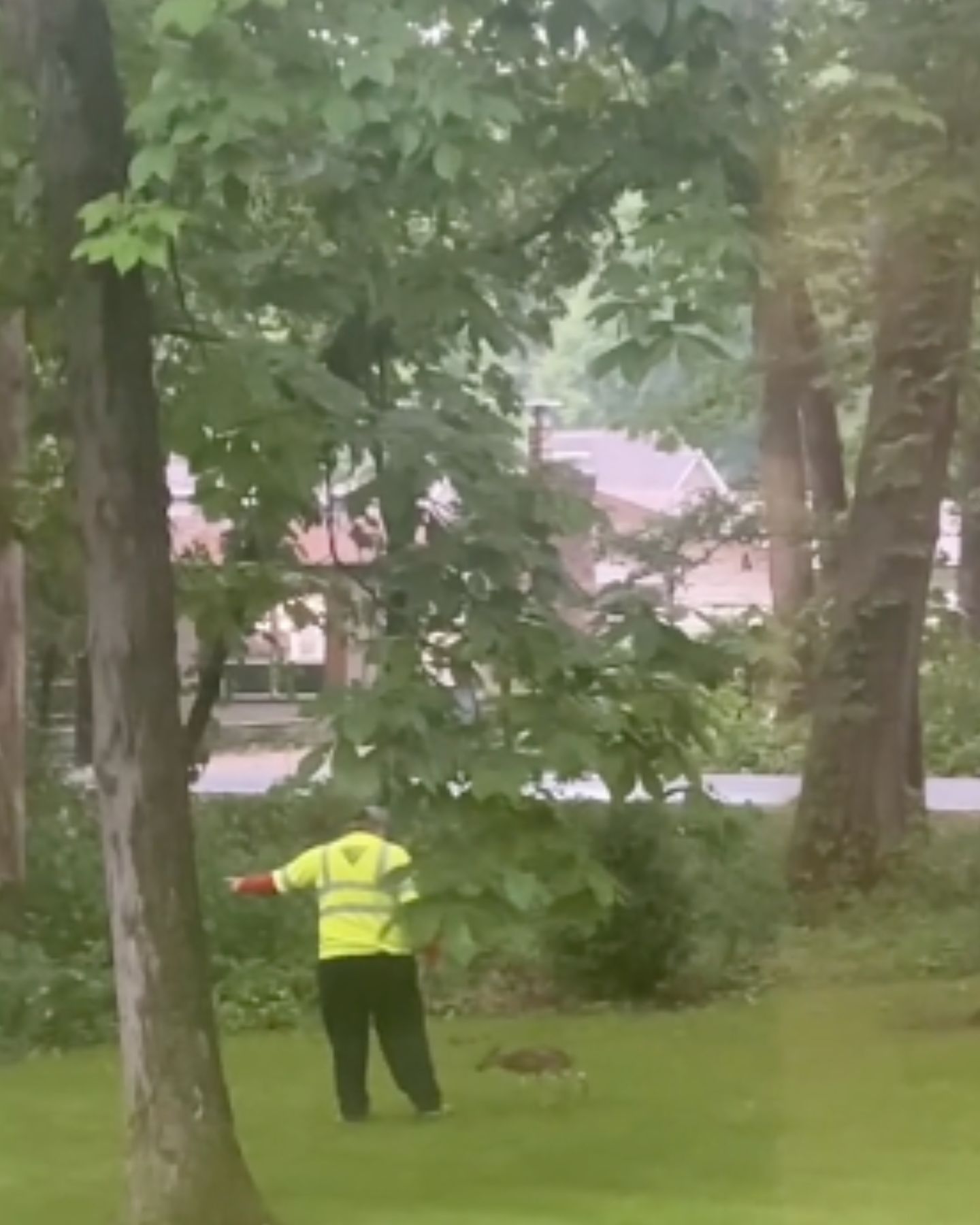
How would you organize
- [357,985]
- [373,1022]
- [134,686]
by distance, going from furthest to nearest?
[373,1022] < [357,985] < [134,686]

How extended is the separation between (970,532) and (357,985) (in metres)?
9.40

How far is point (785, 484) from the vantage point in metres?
16.1

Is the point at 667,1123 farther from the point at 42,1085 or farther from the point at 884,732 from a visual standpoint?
the point at 884,732

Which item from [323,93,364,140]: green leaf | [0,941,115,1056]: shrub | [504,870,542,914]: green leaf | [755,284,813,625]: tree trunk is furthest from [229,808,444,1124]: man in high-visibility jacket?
[755,284,813,625]: tree trunk

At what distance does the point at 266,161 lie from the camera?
6648 millimetres

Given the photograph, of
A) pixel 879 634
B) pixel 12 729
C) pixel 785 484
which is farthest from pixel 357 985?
pixel 785 484

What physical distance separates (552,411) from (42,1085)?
11.5 ft

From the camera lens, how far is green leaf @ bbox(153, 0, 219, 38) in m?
5.88

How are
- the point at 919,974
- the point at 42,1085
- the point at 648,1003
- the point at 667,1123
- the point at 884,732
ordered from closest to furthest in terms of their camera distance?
the point at 667,1123, the point at 42,1085, the point at 648,1003, the point at 919,974, the point at 884,732

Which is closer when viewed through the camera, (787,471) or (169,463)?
(169,463)

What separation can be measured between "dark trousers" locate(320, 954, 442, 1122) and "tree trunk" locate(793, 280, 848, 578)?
20.7 ft

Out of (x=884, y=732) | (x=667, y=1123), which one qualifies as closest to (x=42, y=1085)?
(x=667, y=1123)

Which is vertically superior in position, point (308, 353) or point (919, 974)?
point (308, 353)

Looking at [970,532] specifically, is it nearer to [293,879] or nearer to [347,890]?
[293,879]
